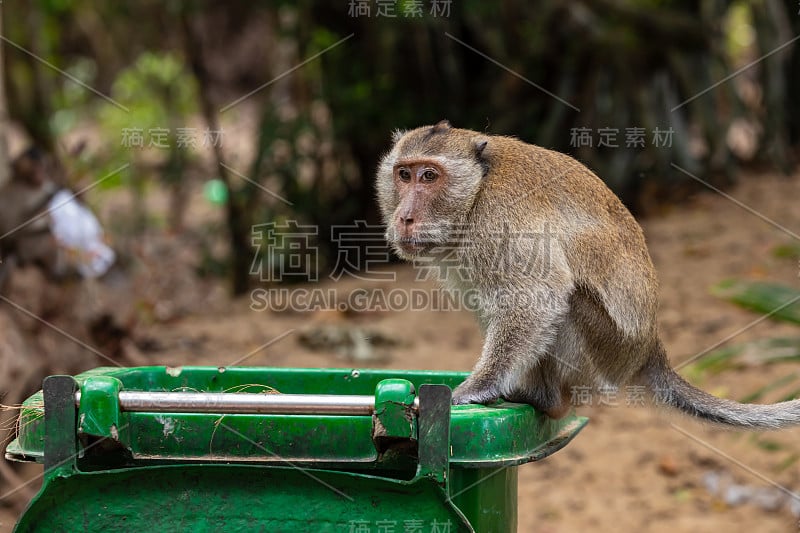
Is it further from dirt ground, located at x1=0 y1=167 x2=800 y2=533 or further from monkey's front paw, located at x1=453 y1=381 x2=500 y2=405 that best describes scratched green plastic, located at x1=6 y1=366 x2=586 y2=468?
dirt ground, located at x1=0 y1=167 x2=800 y2=533

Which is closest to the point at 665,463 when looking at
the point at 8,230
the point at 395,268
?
the point at 395,268

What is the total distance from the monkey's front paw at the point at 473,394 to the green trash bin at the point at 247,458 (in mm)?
596

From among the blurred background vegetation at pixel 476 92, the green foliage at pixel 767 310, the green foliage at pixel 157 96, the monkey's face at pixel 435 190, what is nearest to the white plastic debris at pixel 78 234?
the blurred background vegetation at pixel 476 92

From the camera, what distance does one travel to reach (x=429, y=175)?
11.7ft

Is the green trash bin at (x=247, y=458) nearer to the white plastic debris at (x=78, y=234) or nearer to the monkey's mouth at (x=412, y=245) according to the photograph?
the monkey's mouth at (x=412, y=245)

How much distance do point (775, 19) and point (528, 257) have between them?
6.15 meters

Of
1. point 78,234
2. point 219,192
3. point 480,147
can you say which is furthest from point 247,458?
point 219,192

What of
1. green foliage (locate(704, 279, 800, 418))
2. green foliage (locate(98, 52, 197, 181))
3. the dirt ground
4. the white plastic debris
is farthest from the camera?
green foliage (locate(98, 52, 197, 181))

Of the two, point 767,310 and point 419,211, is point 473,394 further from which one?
point 767,310

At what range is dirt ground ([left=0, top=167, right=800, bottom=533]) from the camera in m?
5.17

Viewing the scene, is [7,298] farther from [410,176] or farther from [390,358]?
[410,176]

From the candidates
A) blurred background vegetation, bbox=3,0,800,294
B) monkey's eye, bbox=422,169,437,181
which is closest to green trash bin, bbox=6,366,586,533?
monkey's eye, bbox=422,169,437,181

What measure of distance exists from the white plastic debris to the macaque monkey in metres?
3.21

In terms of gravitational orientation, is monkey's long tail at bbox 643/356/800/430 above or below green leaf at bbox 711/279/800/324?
below
